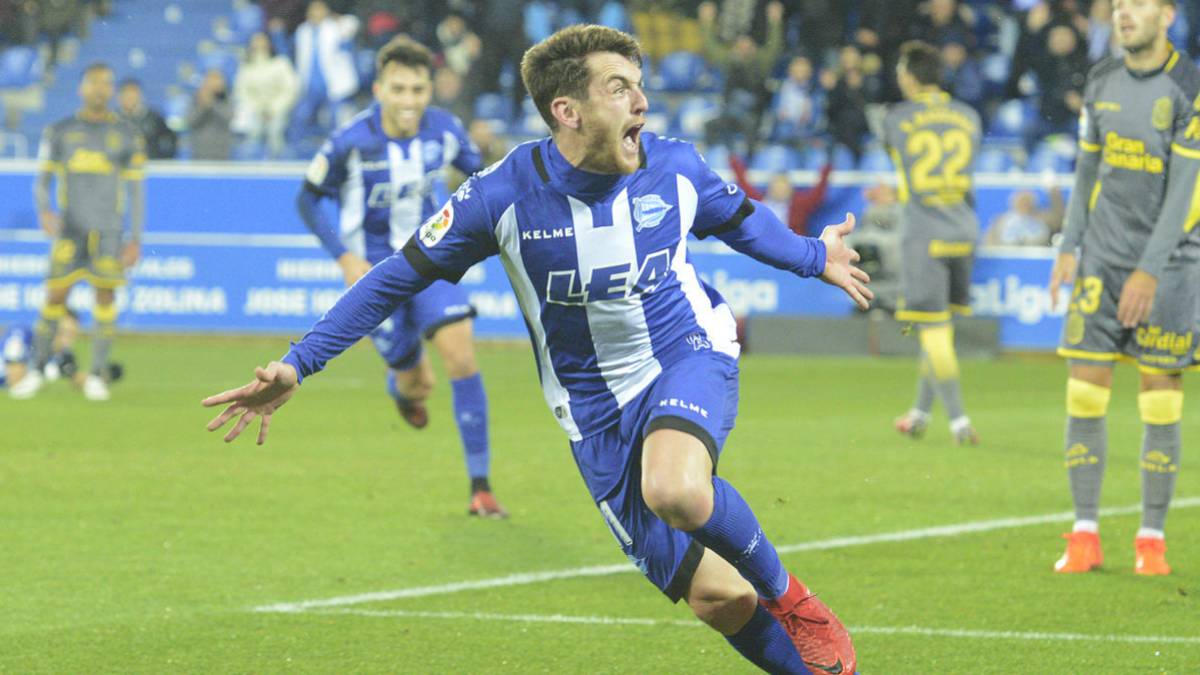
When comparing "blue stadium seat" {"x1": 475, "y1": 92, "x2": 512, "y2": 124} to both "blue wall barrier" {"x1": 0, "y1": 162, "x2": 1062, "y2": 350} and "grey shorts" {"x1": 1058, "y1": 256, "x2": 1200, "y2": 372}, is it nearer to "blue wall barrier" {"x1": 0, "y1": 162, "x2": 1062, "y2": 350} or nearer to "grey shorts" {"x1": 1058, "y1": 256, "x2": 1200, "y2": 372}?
"blue wall barrier" {"x1": 0, "y1": 162, "x2": 1062, "y2": 350}

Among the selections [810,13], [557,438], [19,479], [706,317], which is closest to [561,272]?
[706,317]

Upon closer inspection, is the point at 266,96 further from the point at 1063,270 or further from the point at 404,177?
the point at 1063,270

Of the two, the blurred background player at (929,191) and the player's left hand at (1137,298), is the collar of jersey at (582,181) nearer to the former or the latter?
the player's left hand at (1137,298)

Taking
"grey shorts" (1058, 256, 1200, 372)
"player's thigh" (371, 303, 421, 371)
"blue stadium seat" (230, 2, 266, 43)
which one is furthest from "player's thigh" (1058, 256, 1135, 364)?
"blue stadium seat" (230, 2, 266, 43)

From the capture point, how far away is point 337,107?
73.8ft

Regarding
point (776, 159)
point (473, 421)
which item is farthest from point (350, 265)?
point (776, 159)

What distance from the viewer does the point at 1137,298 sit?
6.82 meters

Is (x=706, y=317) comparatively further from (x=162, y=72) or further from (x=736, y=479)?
(x=162, y=72)

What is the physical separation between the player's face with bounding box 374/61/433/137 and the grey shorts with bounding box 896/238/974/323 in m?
4.06

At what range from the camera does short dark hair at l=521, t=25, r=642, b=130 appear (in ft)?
16.0

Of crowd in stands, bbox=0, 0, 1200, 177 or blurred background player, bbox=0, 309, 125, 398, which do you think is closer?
blurred background player, bbox=0, 309, 125, 398

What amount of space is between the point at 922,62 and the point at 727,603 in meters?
8.05

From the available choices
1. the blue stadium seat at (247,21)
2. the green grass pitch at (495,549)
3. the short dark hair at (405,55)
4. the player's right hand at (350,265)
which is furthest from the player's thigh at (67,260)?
the blue stadium seat at (247,21)

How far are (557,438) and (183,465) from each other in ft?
8.37
